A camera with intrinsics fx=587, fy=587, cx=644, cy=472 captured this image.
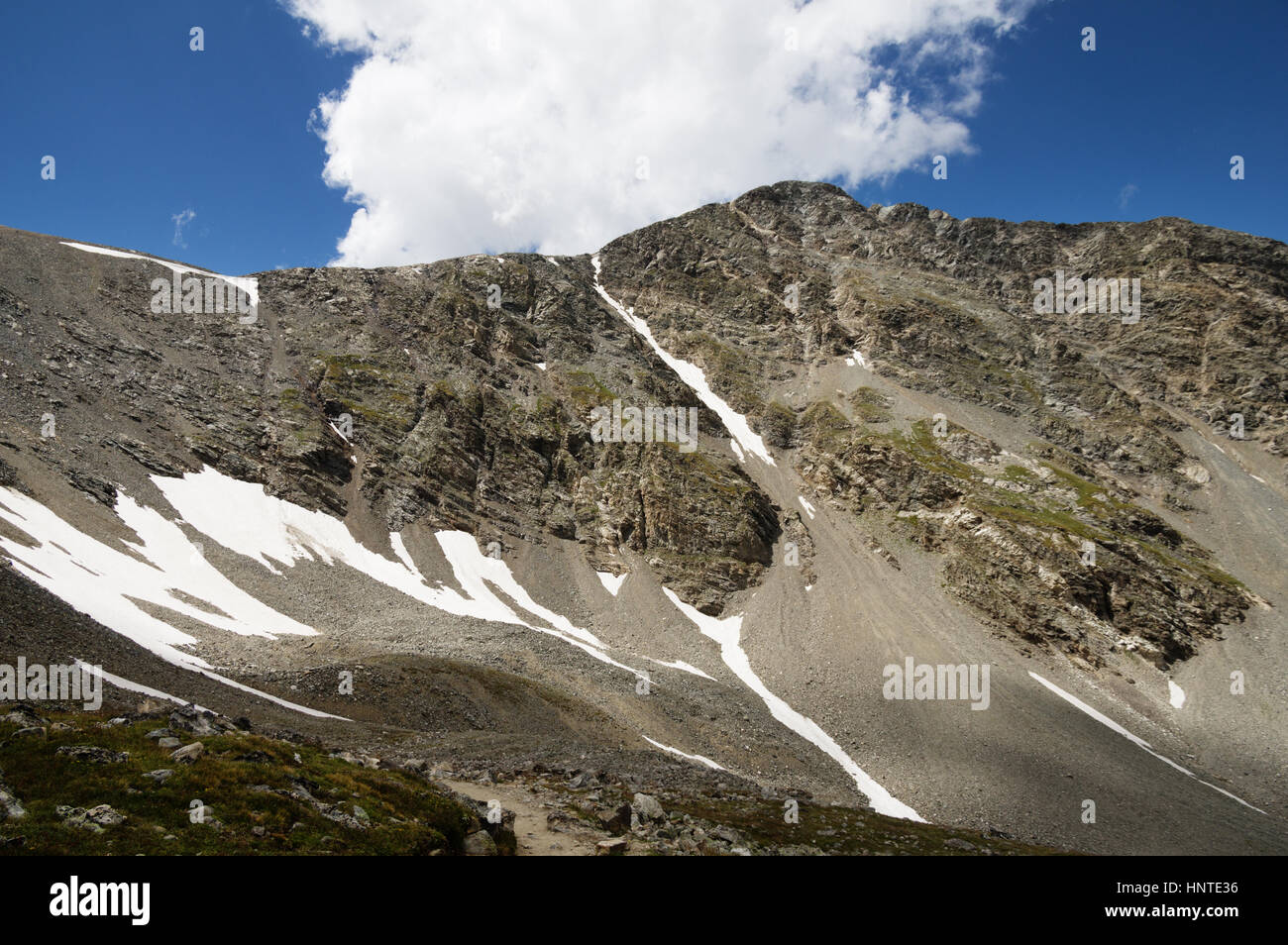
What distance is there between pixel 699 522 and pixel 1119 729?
4893cm

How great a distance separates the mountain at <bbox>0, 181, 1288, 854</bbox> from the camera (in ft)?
131

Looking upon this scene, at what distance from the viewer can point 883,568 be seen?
7869 cm

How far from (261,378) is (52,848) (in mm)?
87645

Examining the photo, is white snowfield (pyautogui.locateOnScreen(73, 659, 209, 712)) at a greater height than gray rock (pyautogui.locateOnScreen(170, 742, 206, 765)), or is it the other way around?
gray rock (pyautogui.locateOnScreen(170, 742, 206, 765))

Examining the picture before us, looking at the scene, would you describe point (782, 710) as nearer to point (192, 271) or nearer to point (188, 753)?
point (188, 753)

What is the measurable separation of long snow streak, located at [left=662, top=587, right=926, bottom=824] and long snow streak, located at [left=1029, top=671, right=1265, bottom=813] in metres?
27.2

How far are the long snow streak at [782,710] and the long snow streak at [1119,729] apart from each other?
27.2 m

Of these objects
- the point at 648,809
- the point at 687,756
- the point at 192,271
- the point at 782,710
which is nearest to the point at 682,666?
A: the point at 782,710

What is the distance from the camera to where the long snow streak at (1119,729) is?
153 feet

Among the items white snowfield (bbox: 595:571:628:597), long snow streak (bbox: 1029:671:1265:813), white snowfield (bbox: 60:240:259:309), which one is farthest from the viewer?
white snowfield (bbox: 60:240:259:309)

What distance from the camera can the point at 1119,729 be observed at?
5462 cm

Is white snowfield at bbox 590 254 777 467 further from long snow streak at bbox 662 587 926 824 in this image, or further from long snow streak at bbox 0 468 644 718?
long snow streak at bbox 0 468 644 718

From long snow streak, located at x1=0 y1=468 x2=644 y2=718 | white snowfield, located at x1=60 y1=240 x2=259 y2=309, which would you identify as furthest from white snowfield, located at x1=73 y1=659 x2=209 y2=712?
white snowfield, located at x1=60 y1=240 x2=259 y2=309

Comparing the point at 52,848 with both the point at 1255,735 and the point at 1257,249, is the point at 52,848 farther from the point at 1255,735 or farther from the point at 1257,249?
the point at 1257,249
